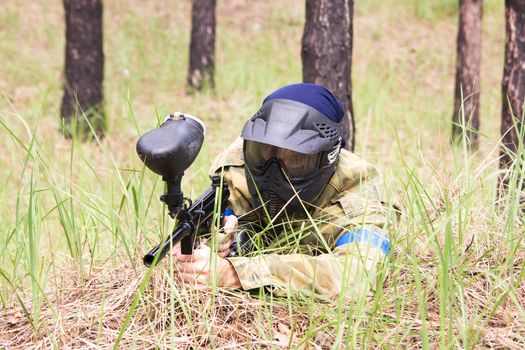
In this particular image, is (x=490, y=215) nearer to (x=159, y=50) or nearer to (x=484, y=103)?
(x=484, y=103)

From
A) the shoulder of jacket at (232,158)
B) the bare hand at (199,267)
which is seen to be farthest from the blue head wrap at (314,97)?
the bare hand at (199,267)

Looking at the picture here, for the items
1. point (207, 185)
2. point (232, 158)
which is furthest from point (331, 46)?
point (232, 158)

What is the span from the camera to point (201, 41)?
10484 millimetres

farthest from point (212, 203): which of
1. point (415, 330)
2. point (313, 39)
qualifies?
point (313, 39)

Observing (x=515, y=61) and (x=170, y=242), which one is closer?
(x=170, y=242)

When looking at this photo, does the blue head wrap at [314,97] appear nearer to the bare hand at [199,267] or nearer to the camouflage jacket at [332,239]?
the camouflage jacket at [332,239]

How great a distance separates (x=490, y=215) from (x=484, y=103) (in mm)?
8283

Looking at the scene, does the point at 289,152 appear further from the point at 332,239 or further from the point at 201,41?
the point at 201,41

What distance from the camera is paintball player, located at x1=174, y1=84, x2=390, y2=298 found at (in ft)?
7.85

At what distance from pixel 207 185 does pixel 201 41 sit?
19.7 ft

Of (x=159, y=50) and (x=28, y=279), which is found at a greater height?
(x=159, y=50)

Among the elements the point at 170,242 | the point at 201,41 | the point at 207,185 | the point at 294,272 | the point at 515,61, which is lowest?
the point at 207,185

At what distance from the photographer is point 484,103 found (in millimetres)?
10422

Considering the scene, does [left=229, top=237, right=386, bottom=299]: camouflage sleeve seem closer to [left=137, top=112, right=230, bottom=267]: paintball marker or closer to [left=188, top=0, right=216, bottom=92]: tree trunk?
[left=137, top=112, right=230, bottom=267]: paintball marker
